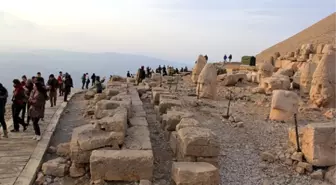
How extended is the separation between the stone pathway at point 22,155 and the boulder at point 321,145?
598cm

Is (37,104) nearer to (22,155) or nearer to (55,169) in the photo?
(22,155)

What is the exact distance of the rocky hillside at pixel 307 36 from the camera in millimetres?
42031

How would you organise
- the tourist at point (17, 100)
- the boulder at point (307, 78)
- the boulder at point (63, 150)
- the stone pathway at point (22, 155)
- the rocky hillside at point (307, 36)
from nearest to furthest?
1. the stone pathway at point (22, 155)
2. the boulder at point (63, 150)
3. the tourist at point (17, 100)
4. the boulder at point (307, 78)
5. the rocky hillside at point (307, 36)

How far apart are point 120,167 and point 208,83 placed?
1071 cm

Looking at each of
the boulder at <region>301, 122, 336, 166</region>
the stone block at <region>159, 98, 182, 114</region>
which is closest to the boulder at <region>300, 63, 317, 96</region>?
the stone block at <region>159, 98, 182, 114</region>

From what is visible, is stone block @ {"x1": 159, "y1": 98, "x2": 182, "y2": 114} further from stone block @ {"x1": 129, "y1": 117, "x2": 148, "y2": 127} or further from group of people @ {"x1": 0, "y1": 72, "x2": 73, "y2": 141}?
group of people @ {"x1": 0, "y1": 72, "x2": 73, "y2": 141}

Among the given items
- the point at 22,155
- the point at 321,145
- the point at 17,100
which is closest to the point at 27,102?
the point at 17,100

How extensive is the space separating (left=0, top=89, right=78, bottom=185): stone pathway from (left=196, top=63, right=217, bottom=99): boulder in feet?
25.0

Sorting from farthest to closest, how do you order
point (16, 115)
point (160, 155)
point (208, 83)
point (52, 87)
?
point (208, 83) → point (52, 87) → point (16, 115) → point (160, 155)

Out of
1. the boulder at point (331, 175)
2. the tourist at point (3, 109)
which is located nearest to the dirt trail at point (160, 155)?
the boulder at point (331, 175)

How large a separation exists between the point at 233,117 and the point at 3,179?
293 inches

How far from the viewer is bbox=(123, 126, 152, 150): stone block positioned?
6848 millimetres

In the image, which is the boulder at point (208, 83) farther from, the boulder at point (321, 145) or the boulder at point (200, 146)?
the boulder at point (200, 146)

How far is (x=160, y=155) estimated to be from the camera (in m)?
8.02
